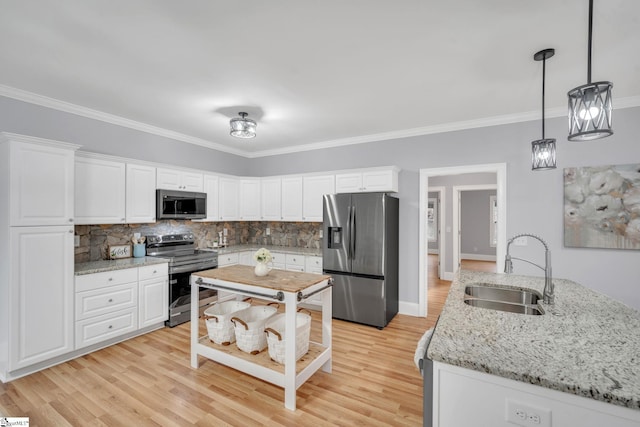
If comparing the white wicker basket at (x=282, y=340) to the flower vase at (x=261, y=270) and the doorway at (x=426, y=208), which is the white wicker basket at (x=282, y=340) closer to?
the flower vase at (x=261, y=270)

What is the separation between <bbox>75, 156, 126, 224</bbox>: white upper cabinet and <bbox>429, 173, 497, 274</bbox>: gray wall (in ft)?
20.4

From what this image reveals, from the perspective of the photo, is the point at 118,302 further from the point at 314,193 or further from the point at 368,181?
the point at 368,181

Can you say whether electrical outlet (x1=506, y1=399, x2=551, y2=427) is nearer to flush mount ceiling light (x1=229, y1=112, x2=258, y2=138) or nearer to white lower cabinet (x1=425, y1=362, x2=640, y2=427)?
white lower cabinet (x1=425, y1=362, x2=640, y2=427)

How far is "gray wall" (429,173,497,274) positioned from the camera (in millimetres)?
6496

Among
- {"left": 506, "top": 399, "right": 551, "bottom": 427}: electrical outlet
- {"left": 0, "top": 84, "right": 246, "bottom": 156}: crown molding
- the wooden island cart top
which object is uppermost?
{"left": 0, "top": 84, "right": 246, "bottom": 156}: crown molding

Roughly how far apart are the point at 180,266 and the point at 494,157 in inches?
171

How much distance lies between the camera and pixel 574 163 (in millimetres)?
3242

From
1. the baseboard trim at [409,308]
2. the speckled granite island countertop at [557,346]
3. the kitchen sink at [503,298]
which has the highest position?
the speckled granite island countertop at [557,346]

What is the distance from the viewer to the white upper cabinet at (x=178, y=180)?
3.90 metres

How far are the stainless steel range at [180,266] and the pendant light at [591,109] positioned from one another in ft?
13.3

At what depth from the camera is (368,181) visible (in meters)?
4.09

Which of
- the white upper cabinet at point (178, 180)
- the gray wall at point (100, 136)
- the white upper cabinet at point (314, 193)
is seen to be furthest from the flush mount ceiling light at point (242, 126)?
the gray wall at point (100, 136)

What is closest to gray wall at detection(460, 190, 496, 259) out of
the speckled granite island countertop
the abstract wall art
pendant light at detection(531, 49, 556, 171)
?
the abstract wall art

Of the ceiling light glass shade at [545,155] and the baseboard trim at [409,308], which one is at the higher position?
the ceiling light glass shade at [545,155]
